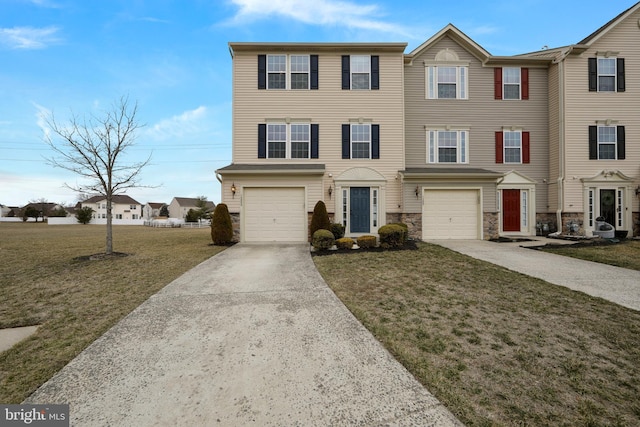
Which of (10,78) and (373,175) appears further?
Answer: (10,78)

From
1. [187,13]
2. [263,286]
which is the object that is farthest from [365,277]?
[187,13]

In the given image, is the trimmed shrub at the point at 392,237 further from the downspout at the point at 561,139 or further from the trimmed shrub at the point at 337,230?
the downspout at the point at 561,139

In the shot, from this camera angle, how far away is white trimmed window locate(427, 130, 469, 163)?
1354 cm

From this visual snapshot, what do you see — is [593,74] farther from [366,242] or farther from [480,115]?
[366,242]

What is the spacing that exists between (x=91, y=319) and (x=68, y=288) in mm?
2387

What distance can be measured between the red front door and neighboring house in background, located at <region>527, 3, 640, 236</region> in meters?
1.83

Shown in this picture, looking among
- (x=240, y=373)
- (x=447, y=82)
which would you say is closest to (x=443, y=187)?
(x=447, y=82)

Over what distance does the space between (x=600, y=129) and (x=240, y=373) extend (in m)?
18.8

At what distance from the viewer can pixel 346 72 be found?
503 inches

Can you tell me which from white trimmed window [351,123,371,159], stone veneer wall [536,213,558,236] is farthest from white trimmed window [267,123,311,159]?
stone veneer wall [536,213,558,236]

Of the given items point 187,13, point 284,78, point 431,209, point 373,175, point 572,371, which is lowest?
point 572,371

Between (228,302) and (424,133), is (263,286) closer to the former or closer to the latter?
(228,302)

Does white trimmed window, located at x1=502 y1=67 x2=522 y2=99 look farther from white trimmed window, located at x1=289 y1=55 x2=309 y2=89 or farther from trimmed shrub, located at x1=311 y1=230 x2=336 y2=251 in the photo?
trimmed shrub, located at x1=311 y1=230 x2=336 y2=251

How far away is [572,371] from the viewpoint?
2.71m
